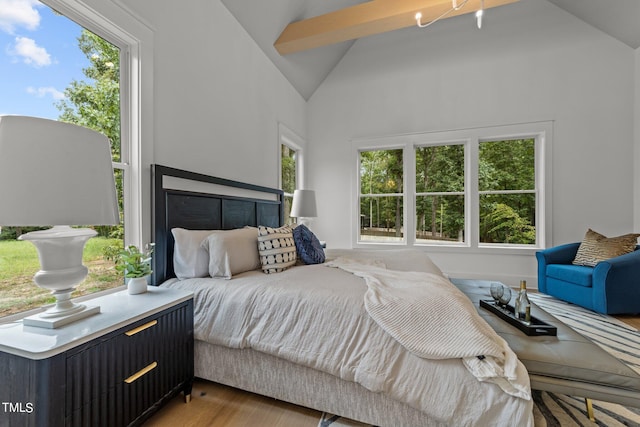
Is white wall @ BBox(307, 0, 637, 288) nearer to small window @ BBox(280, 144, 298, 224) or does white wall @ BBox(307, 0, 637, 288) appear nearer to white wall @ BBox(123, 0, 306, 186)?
small window @ BBox(280, 144, 298, 224)

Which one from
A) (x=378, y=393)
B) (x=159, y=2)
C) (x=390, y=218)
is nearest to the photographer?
(x=378, y=393)

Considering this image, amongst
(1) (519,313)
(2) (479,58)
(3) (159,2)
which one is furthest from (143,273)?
(2) (479,58)

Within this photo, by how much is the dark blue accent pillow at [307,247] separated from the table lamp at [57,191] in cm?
140

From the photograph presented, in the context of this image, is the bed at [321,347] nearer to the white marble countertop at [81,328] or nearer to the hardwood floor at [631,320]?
the white marble countertop at [81,328]

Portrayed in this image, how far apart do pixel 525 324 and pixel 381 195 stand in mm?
3291

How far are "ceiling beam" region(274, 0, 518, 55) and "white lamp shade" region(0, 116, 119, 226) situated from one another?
116 inches

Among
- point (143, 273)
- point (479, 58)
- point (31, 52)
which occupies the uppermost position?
point (479, 58)

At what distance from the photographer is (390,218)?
4562mm

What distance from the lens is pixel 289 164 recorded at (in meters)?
4.45

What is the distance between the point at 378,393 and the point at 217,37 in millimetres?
3039

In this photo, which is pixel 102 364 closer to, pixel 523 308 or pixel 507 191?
pixel 523 308

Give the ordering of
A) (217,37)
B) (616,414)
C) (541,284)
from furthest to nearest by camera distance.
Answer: (541,284)
(217,37)
(616,414)

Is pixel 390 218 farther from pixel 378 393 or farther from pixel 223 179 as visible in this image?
pixel 378 393

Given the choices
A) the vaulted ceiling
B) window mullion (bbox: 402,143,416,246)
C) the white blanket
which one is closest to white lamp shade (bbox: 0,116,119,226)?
the white blanket
